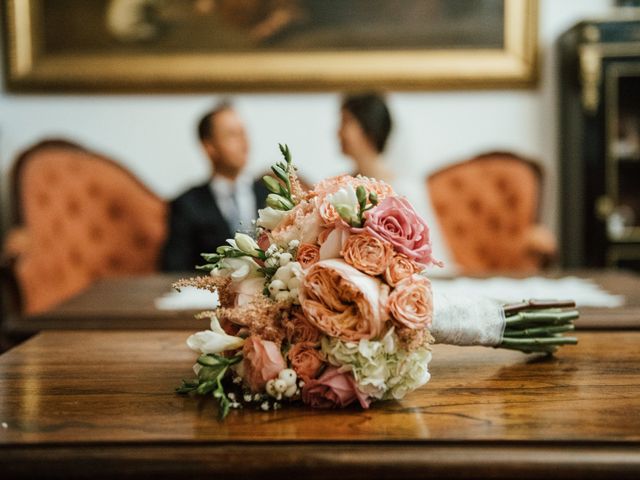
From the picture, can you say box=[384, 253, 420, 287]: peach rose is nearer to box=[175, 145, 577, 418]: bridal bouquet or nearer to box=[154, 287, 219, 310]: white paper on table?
box=[175, 145, 577, 418]: bridal bouquet

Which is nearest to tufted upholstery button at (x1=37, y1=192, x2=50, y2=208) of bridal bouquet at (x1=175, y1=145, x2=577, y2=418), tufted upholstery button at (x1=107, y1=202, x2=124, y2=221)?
tufted upholstery button at (x1=107, y1=202, x2=124, y2=221)

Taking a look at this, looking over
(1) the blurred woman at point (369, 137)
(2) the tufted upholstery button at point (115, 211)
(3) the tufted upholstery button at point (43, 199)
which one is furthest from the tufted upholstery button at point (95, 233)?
(1) the blurred woman at point (369, 137)

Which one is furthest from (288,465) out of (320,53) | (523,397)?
(320,53)

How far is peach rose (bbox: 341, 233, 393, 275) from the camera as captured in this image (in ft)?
3.98

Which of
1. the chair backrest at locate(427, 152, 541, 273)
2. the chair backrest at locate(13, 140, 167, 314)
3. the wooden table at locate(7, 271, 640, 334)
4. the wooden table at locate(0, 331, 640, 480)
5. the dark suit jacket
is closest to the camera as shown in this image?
the wooden table at locate(0, 331, 640, 480)

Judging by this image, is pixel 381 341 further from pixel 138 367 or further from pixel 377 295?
pixel 138 367

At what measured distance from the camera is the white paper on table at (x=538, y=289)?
98.0 inches

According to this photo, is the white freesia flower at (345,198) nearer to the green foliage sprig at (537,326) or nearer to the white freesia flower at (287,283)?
the white freesia flower at (287,283)

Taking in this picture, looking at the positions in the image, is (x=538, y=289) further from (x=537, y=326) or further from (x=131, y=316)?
(x=131, y=316)

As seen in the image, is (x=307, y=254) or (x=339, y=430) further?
(x=307, y=254)

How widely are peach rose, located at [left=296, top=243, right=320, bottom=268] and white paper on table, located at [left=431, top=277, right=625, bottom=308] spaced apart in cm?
122

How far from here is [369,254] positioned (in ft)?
4.01

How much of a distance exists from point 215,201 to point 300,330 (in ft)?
9.79

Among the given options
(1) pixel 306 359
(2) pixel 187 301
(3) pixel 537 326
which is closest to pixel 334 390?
(1) pixel 306 359
